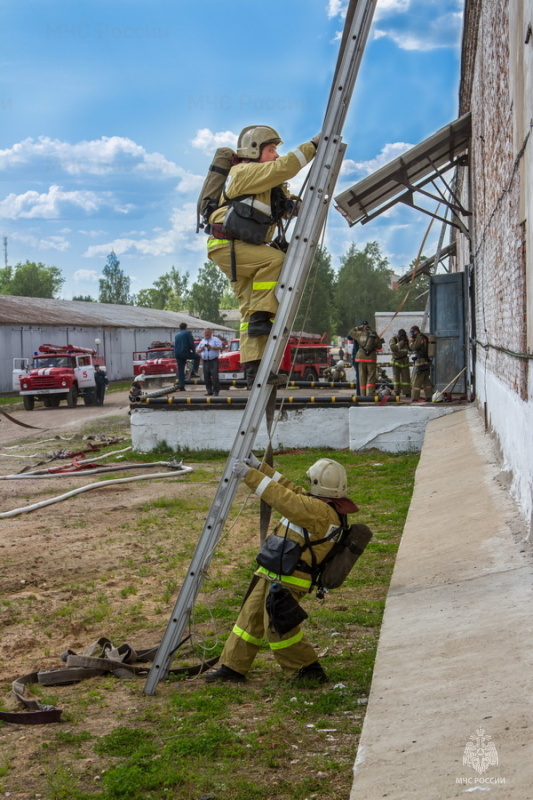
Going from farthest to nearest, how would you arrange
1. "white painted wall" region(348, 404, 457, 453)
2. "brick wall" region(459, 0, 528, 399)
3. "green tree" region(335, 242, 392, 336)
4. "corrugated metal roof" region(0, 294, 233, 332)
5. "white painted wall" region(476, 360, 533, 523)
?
"green tree" region(335, 242, 392, 336)
"corrugated metal roof" region(0, 294, 233, 332)
"white painted wall" region(348, 404, 457, 453)
"brick wall" region(459, 0, 528, 399)
"white painted wall" region(476, 360, 533, 523)

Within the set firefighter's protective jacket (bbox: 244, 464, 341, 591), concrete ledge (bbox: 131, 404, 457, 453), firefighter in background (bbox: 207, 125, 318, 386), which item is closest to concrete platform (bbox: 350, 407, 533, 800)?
firefighter's protective jacket (bbox: 244, 464, 341, 591)

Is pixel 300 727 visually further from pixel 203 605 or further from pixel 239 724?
pixel 203 605

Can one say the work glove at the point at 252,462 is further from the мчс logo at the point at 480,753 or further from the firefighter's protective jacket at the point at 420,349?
the firefighter's protective jacket at the point at 420,349

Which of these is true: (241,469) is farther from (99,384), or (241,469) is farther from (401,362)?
(99,384)

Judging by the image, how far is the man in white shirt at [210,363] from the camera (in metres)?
19.6

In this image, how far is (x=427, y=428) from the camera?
1420 cm

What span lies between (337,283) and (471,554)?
Answer: 8587cm

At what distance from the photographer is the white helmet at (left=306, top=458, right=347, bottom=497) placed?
215 inches

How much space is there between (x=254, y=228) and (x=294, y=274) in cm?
49

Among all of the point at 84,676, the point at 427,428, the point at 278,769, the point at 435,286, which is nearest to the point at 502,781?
the point at 278,769

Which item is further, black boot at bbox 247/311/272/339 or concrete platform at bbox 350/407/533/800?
black boot at bbox 247/311/272/339

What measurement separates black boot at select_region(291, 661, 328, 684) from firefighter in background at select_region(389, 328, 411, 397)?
51.4ft

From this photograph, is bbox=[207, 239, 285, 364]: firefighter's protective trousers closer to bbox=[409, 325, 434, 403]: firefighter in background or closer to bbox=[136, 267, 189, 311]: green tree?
bbox=[409, 325, 434, 403]: firefighter in background

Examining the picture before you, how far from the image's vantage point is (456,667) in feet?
12.8
